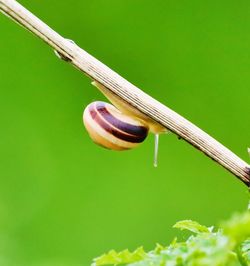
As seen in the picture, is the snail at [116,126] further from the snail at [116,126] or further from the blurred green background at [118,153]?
the blurred green background at [118,153]

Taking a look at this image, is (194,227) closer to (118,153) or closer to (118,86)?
(118,86)

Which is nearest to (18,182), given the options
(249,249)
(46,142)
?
(46,142)

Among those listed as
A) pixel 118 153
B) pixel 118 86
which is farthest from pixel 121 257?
pixel 118 153

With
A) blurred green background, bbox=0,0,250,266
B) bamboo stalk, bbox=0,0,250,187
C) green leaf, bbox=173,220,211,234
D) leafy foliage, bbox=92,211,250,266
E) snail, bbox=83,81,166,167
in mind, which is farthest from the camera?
blurred green background, bbox=0,0,250,266

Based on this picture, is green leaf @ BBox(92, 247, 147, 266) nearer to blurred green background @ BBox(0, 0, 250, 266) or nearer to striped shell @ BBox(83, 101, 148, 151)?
striped shell @ BBox(83, 101, 148, 151)

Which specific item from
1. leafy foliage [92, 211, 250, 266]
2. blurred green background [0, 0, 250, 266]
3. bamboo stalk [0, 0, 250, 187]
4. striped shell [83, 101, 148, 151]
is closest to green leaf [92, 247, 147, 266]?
leafy foliage [92, 211, 250, 266]

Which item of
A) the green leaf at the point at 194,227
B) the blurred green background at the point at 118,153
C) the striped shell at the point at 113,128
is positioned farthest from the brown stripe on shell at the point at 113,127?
the blurred green background at the point at 118,153
